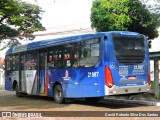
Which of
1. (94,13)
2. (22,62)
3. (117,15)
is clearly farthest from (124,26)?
(22,62)

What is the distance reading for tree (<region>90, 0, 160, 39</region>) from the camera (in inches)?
866

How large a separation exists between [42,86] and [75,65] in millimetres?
3644

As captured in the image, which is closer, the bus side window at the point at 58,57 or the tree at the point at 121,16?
the bus side window at the point at 58,57

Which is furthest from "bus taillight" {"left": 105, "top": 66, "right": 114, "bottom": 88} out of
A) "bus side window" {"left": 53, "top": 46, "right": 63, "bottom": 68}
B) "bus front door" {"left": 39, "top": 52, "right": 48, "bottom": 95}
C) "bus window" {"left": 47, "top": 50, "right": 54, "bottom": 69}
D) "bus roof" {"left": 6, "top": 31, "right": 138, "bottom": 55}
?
"bus front door" {"left": 39, "top": 52, "right": 48, "bottom": 95}

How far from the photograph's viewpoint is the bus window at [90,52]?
49.1ft

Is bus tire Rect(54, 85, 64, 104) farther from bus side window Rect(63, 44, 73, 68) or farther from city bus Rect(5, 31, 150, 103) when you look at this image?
bus side window Rect(63, 44, 73, 68)

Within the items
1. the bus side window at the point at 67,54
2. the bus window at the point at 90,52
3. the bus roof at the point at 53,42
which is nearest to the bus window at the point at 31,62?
the bus roof at the point at 53,42

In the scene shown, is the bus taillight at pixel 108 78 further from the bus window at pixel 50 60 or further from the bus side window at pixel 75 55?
the bus window at pixel 50 60

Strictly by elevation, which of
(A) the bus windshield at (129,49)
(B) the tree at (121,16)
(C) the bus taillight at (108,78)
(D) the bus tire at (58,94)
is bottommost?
(D) the bus tire at (58,94)

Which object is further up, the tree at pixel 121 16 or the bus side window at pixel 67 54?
the tree at pixel 121 16

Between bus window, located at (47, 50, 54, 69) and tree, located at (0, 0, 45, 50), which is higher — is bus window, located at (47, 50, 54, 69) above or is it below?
below

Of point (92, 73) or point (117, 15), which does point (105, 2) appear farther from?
point (92, 73)

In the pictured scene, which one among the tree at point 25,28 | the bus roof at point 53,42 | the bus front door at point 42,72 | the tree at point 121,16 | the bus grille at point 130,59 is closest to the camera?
Result: the bus grille at point 130,59

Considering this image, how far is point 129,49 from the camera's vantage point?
15.2 meters
